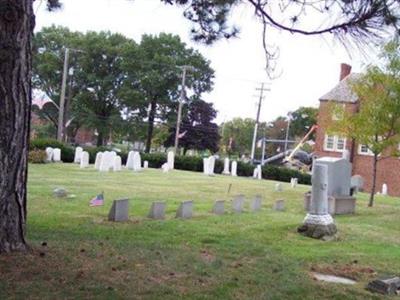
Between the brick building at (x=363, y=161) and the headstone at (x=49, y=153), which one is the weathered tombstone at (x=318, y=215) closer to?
the headstone at (x=49, y=153)

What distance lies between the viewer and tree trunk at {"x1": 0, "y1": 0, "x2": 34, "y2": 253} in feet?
18.0

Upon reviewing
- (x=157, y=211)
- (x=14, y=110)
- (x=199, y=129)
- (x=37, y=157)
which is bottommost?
(x=157, y=211)

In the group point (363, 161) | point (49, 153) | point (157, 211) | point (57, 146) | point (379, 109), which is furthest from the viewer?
point (363, 161)

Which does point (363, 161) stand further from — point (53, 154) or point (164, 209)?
point (164, 209)

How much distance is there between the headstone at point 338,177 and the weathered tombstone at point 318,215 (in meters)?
4.62

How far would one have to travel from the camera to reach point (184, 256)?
22.8ft

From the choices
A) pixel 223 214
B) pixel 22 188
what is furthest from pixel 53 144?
pixel 22 188

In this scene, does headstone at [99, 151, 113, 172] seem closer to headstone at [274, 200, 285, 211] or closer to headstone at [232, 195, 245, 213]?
headstone at [274, 200, 285, 211]

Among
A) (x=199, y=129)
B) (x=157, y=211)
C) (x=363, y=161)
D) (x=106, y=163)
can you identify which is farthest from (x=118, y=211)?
(x=199, y=129)

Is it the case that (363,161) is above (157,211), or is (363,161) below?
above

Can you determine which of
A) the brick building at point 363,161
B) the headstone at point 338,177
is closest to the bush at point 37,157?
the headstone at point 338,177

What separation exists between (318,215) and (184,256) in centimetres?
393

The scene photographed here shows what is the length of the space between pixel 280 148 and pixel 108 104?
4211 cm

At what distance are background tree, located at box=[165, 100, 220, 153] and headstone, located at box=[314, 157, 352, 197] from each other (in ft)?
157
